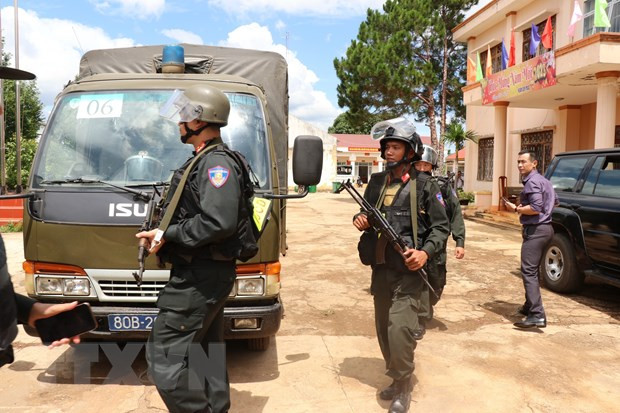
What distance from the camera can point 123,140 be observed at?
362 cm

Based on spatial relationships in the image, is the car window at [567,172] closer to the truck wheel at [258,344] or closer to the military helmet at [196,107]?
the truck wheel at [258,344]

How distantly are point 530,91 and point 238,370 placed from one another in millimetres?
11759

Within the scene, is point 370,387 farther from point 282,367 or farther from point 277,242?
point 277,242

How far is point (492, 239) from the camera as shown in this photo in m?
11.5

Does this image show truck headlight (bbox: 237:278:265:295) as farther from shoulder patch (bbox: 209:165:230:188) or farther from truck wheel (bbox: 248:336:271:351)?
shoulder patch (bbox: 209:165:230:188)

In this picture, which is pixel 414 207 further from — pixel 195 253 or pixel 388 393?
pixel 195 253

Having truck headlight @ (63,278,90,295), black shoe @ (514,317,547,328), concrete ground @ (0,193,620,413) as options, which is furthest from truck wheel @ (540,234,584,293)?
truck headlight @ (63,278,90,295)

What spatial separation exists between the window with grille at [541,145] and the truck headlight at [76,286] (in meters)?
14.6

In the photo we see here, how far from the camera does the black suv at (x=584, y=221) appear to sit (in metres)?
5.43

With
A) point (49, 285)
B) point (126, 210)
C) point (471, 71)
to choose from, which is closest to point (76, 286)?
point (49, 285)

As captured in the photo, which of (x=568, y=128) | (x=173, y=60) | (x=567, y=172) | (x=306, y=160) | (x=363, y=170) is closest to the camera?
(x=306, y=160)

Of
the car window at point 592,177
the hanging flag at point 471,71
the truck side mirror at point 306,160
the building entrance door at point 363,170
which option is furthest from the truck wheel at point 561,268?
the building entrance door at point 363,170

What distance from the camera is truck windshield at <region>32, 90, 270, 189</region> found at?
3.50 meters

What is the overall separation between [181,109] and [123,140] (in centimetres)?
132
